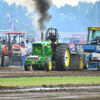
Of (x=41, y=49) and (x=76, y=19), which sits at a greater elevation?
(x=76, y=19)

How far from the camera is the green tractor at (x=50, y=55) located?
17969 millimetres

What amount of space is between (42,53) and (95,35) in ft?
16.1

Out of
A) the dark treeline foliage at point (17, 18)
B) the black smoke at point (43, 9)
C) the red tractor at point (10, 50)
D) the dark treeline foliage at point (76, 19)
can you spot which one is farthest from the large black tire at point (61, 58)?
the dark treeline foliage at point (17, 18)

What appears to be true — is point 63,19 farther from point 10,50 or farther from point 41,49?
point 41,49

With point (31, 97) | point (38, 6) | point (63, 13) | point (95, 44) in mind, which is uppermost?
point (63, 13)

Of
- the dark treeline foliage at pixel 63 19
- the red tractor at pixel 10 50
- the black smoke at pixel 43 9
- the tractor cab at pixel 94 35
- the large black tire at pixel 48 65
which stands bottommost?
the large black tire at pixel 48 65

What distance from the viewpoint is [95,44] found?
2058 cm

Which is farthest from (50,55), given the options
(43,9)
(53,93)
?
(53,93)

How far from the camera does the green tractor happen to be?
18.0 meters

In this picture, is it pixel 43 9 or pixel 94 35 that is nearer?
pixel 94 35

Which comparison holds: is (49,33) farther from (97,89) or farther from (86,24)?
(86,24)

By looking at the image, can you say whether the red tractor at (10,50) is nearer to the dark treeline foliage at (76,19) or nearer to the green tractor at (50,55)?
the green tractor at (50,55)

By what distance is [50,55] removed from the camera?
744 inches

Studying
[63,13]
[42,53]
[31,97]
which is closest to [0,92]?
[31,97]
